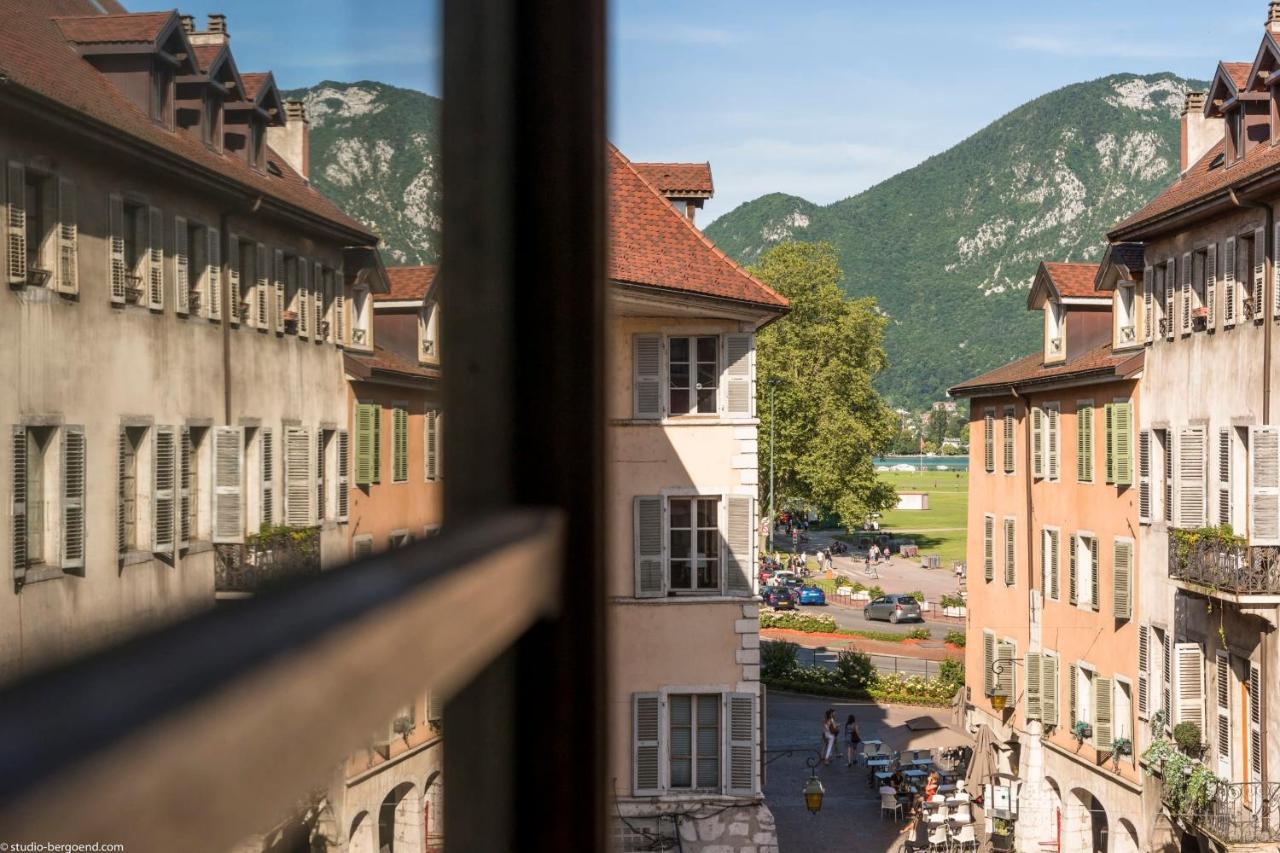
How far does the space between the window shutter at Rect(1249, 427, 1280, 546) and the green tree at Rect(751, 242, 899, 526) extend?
77.6ft

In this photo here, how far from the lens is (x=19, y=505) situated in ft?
0.95

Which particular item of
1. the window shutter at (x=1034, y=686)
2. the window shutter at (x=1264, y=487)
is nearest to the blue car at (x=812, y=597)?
the window shutter at (x=1034, y=686)

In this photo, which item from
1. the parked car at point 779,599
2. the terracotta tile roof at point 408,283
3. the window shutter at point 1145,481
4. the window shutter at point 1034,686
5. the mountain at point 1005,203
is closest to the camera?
the terracotta tile roof at point 408,283

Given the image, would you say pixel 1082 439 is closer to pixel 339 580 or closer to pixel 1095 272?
pixel 1095 272

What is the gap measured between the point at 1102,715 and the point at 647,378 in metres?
9.03

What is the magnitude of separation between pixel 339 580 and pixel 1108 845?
61.4 feet

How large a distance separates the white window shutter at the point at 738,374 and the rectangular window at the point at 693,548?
0.78m

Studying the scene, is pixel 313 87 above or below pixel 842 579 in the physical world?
above

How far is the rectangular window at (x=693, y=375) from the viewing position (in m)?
11.4

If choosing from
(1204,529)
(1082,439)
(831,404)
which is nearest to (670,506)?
(1204,529)

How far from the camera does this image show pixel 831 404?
125ft

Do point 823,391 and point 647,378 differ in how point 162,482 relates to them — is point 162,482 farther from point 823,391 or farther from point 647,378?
point 823,391

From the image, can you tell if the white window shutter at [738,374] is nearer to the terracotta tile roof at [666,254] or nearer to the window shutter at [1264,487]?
the terracotta tile roof at [666,254]

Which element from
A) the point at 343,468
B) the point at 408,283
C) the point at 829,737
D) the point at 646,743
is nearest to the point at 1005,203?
the point at 829,737
